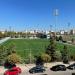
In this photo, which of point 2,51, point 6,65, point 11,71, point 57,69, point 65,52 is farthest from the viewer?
point 65,52

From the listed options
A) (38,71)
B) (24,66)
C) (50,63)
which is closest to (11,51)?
(24,66)

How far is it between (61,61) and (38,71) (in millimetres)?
12394

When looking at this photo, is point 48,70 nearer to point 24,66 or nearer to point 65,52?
point 24,66

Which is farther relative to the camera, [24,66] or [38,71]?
[24,66]

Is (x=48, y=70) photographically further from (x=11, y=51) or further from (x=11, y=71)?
(x=11, y=51)

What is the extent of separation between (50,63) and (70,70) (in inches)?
290

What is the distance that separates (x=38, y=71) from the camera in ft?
128

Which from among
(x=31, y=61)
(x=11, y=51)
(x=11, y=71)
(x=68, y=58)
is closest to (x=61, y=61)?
(x=68, y=58)

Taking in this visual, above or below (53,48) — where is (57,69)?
below

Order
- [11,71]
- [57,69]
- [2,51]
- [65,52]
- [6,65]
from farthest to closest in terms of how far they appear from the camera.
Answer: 1. [65,52]
2. [2,51]
3. [6,65]
4. [57,69]
5. [11,71]

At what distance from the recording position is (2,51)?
4766 cm

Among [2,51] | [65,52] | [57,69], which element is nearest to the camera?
[57,69]

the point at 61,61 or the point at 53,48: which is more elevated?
the point at 53,48

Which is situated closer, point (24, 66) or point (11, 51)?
point (24, 66)
